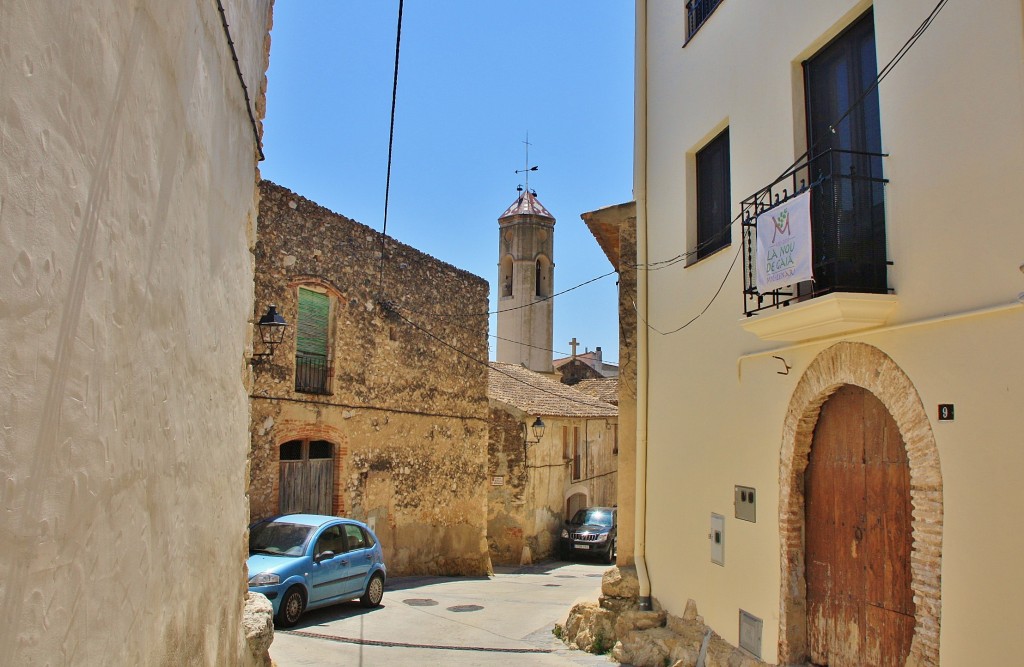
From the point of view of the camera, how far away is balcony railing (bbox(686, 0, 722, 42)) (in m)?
8.91

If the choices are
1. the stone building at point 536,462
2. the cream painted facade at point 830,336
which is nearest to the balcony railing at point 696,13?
the cream painted facade at point 830,336

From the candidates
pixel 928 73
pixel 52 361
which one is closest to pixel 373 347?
pixel 928 73

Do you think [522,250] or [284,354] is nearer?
[284,354]

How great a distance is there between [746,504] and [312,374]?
29.6 feet

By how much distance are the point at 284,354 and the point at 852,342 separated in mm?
9838

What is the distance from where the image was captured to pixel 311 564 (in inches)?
432

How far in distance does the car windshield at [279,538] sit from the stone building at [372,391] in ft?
4.16

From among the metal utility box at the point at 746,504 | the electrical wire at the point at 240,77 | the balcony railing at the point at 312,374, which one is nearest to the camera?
the electrical wire at the point at 240,77

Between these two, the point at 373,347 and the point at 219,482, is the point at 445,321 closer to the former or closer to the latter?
the point at 373,347

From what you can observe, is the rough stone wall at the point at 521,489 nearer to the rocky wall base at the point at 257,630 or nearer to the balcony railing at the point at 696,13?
the balcony railing at the point at 696,13

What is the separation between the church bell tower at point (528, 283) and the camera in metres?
40.7

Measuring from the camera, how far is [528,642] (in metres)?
10.4

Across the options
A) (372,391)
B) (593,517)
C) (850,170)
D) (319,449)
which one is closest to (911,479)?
(850,170)

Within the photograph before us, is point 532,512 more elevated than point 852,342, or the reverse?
point 852,342
